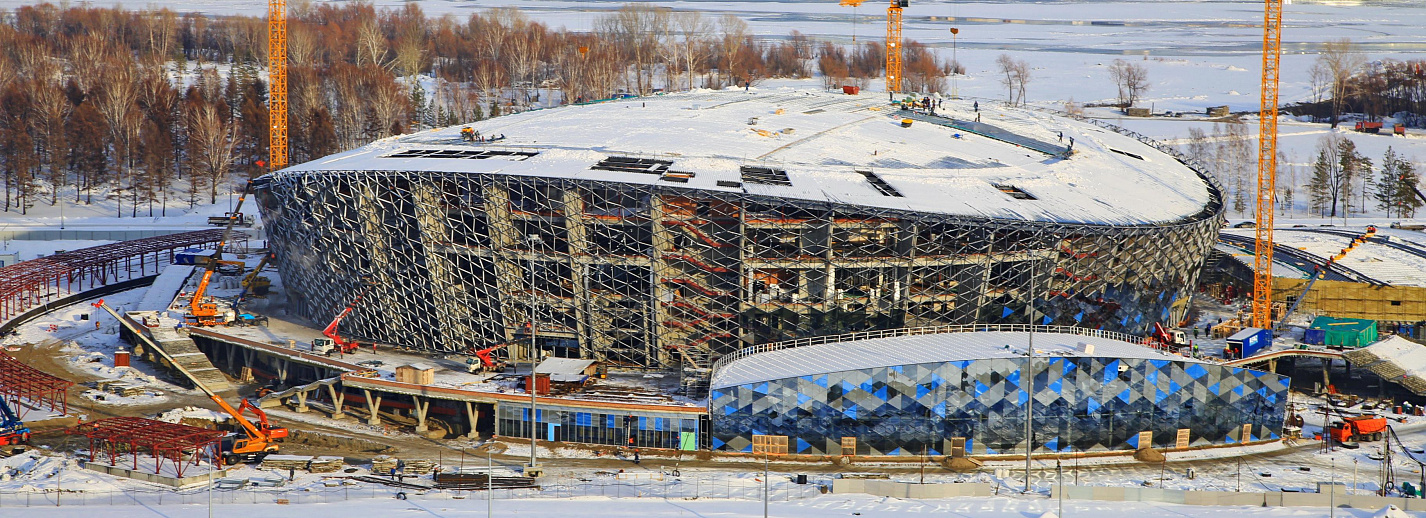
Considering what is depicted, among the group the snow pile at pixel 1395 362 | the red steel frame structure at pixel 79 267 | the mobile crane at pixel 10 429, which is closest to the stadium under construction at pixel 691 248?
the snow pile at pixel 1395 362

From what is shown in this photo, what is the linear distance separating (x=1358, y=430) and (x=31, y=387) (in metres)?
67.9

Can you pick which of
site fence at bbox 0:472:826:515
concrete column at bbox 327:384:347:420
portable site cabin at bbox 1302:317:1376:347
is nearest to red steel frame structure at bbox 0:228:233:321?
concrete column at bbox 327:384:347:420

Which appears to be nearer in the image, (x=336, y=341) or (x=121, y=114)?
(x=336, y=341)

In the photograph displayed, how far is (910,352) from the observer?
7212cm

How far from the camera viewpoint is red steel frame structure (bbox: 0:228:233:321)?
103 m

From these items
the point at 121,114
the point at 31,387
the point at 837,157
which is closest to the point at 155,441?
the point at 31,387

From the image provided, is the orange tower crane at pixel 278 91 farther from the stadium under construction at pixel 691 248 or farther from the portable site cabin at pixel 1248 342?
the portable site cabin at pixel 1248 342

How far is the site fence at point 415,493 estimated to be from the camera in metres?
60.8

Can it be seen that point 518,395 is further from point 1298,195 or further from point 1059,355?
point 1298,195

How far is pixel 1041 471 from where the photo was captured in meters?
67.2

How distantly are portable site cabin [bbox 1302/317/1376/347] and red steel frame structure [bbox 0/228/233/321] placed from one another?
8242 cm

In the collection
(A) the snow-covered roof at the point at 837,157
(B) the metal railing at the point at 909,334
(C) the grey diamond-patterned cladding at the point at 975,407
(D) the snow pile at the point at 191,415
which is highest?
(A) the snow-covered roof at the point at 837,157

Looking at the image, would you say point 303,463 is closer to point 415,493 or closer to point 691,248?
point 415,493

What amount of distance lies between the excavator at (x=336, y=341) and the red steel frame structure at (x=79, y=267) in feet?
96.0
